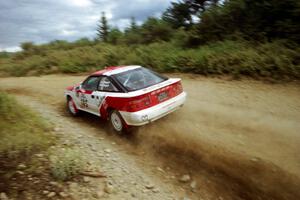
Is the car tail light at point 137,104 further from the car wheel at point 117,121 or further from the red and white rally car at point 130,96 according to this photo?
the car wheel at point 117,121

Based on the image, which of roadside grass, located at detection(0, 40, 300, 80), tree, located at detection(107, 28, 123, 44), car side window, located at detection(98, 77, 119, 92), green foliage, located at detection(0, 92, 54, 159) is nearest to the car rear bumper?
car side window, located at detection(98, 77, 119, 92)

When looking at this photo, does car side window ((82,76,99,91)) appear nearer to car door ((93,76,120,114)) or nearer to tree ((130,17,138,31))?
car door ((93,76,120,114))

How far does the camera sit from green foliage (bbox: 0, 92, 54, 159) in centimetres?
472

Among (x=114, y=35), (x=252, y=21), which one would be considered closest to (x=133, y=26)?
(x=114, y=35)

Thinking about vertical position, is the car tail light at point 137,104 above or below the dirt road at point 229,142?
above

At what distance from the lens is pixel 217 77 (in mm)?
10133

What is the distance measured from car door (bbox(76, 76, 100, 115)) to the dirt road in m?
0.49

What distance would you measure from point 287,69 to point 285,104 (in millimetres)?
2045

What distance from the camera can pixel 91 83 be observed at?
7145mm

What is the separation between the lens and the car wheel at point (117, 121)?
20.1 feet

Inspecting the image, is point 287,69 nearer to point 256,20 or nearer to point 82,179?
point 256,20

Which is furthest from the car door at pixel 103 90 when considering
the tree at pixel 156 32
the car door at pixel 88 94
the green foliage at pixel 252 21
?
the tree at pixel 156 32

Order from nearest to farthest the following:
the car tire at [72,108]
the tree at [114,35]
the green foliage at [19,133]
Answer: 1. the green foliage at [19,133]
2. the car tire at [72,108]
3. the tree at [114,35]

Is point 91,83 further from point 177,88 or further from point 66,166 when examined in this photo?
point 66,166
